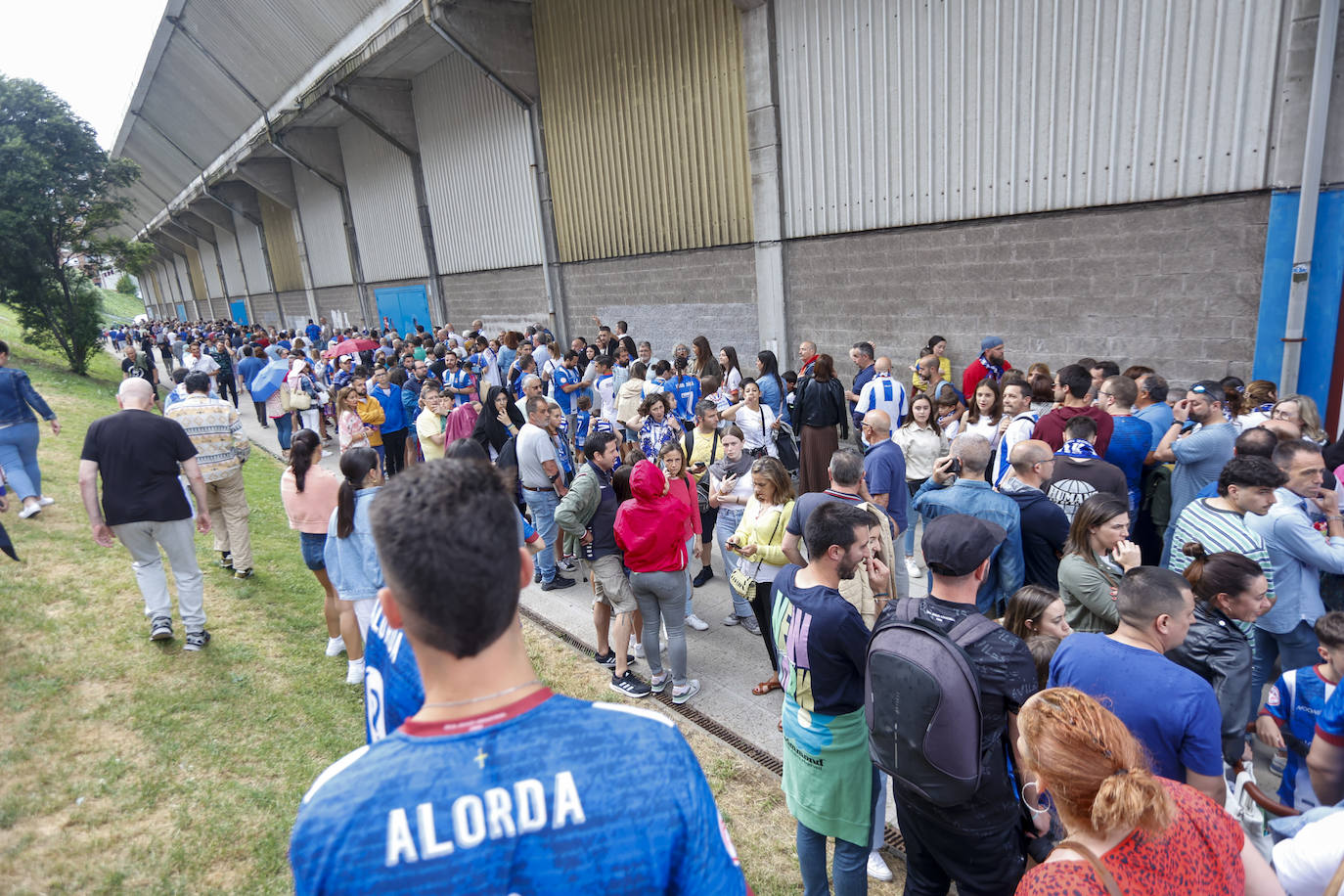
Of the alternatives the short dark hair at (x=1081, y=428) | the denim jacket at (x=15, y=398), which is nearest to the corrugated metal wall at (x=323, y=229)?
the denim jacket at (x=15, y=398)

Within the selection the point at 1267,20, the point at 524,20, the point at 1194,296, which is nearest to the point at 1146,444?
the point at 1194,296

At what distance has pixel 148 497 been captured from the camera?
197 inches

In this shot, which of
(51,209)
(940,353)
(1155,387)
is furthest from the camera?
(51,209)

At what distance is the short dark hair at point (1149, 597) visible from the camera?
8.21ft

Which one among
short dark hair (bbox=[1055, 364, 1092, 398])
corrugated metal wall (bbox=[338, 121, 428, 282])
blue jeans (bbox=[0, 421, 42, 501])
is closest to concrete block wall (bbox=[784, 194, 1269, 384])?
short dark hair (bbox=[1055, 364, 1092, 398])

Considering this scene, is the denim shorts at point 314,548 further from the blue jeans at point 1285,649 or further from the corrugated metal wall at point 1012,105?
the corrugated metal wall at point 1012,105

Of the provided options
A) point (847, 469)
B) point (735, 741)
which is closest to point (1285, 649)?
point (847, 469)

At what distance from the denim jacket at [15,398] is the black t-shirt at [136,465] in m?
3.53

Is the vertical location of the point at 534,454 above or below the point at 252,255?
below

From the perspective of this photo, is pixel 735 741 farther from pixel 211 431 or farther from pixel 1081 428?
pixel 211 431

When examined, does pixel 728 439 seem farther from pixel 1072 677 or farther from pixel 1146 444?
pixel 1072 677

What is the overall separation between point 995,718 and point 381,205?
2338cm

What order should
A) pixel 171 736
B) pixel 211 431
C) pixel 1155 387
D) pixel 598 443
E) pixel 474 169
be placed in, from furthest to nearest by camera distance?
pixel 474 169
pixel 211 431
pixel 1155 387
pixel 598 443
pixel 171 736

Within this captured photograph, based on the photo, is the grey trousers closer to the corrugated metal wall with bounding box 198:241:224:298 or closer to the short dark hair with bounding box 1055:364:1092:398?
the short dark hair with bounding box 1055:364:1092:398
